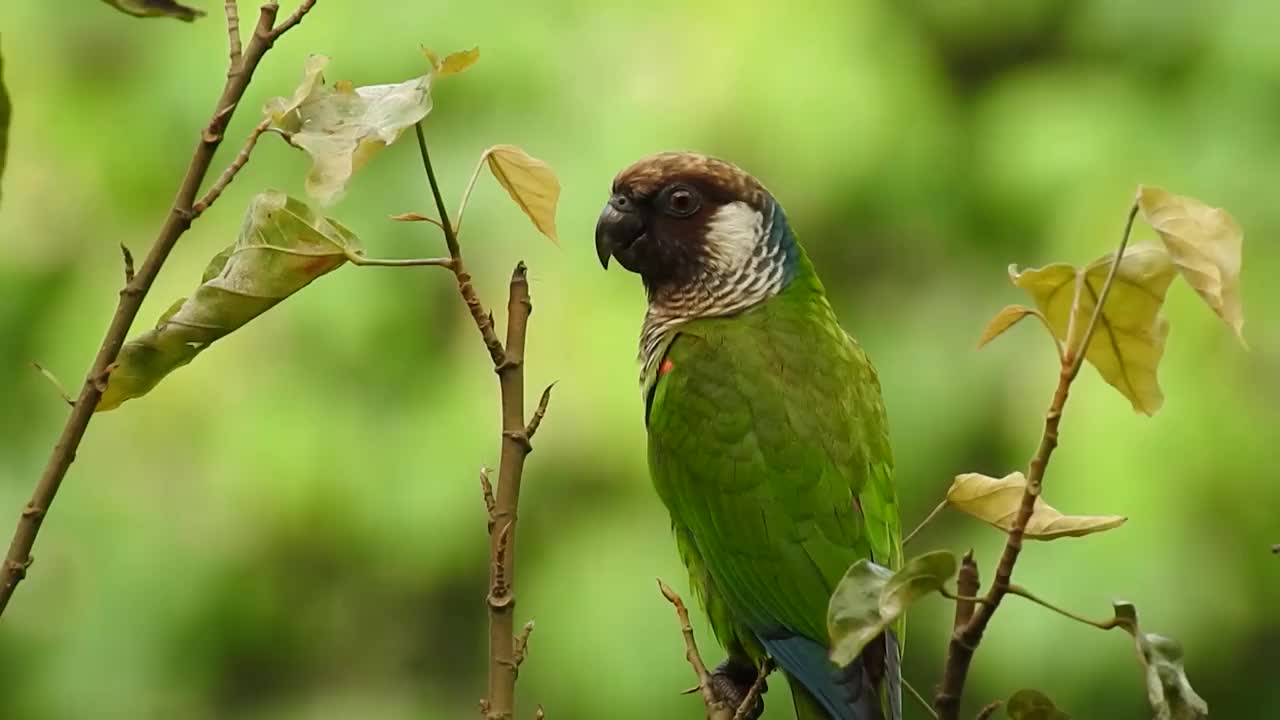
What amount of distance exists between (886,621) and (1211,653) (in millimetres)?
1390

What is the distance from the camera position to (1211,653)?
1.77 metres

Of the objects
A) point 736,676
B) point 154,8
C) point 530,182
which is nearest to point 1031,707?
point 530,182

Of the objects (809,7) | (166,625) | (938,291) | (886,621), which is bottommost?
(166,625)

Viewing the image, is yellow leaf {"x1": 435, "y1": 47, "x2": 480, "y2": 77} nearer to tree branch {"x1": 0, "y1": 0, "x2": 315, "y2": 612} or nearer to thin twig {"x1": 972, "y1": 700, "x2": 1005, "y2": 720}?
tree branch {"x1": 0, "y1": 0, "x2": 315, "y2": 612}

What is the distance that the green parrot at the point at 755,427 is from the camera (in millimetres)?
1044

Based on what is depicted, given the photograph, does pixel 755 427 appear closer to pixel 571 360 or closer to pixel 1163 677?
pixel 1163 677

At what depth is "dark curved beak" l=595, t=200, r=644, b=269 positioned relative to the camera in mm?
1161

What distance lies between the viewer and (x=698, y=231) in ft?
3.85

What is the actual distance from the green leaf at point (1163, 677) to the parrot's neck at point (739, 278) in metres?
0.63

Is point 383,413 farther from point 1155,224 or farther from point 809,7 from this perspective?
point 1155,224

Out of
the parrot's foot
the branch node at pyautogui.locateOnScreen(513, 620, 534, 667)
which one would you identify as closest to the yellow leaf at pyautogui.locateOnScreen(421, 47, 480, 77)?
the branch node at pyautogui.locateOnScreen(513, 620, 534, 667)

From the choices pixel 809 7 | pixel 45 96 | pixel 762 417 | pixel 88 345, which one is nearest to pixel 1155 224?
pixel 762 417

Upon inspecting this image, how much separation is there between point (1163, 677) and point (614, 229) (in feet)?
2.22

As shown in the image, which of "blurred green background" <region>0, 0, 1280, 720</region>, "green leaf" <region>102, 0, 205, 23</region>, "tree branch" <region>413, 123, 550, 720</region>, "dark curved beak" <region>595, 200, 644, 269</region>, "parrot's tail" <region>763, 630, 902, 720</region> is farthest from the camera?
"blurred green background" <region>0, 0, 1280, 720</region>
